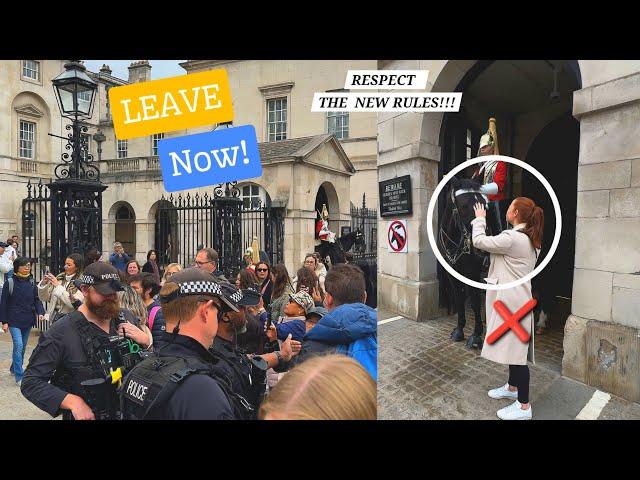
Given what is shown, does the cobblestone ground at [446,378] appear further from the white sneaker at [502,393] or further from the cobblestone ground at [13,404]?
the cobblestone ground at [13,404]

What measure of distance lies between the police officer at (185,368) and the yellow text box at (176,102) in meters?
1.12

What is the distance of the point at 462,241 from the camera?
1840mm

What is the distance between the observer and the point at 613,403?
171cm

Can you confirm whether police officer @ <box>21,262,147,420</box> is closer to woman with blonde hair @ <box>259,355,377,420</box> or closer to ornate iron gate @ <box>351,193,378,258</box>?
woman with blonde hair @ <box>259,355,377,420</box>

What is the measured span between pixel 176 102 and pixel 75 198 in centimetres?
286

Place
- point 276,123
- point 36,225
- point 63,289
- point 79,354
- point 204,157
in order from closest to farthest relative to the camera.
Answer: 1. point 79,354
2. point 204,157
3. point 63,289
4. point 276,123
5. point 36,225

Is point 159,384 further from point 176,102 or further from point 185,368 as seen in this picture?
point 176,102

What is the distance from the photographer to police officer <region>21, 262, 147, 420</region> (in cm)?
184

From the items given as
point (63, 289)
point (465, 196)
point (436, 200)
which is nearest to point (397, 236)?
point (436, 200)

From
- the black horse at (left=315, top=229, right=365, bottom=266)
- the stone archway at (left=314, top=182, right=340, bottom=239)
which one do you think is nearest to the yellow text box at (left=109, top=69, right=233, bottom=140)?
the black horse at (left=315, top=229, right=365, bottom=266)

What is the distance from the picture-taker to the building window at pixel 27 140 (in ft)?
17.8

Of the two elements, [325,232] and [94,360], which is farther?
[325,232]

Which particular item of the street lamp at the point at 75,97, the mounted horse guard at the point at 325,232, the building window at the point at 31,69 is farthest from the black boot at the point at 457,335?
the street lamp at the point at 75,97
